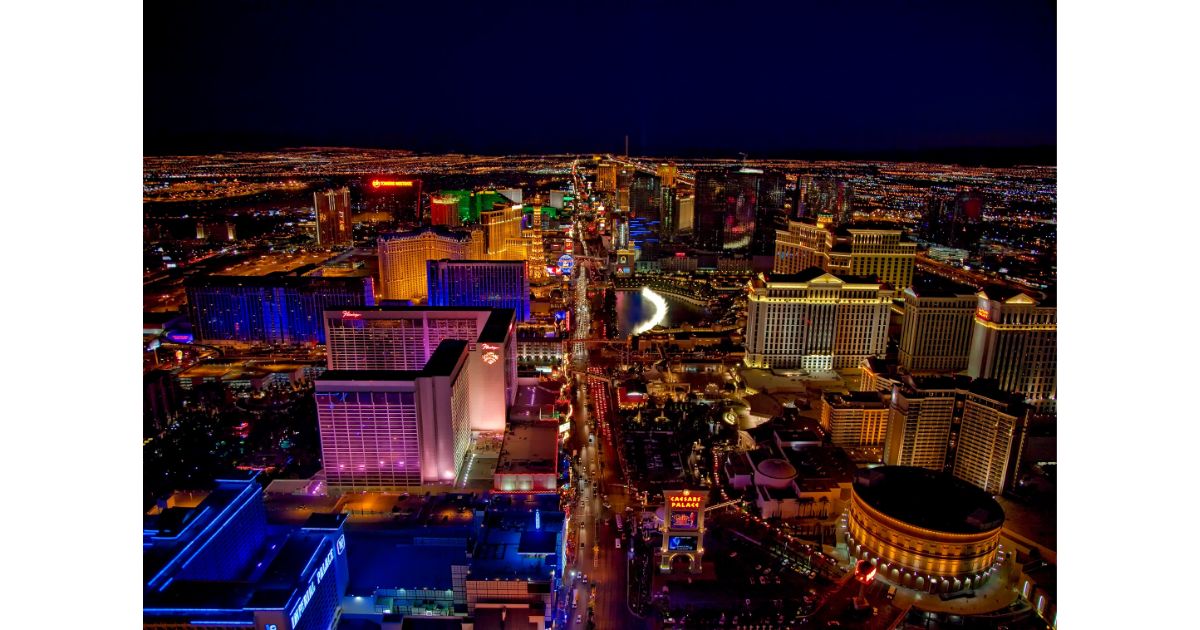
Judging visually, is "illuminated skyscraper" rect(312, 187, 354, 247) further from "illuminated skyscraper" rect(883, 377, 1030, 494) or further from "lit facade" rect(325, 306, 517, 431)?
"illuminated skyscraper" rect(883, 377, 1030, 494)

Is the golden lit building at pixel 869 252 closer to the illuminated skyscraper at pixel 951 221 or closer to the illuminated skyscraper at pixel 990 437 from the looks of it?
the illuminated skyscraper at pixel 951 221

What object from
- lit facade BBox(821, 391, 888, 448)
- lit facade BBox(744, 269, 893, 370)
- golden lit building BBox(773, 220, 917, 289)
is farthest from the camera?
golden lit building BBox(773, 220, 917, 289)

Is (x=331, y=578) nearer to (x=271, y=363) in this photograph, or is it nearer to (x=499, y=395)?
(x=499, y=395)

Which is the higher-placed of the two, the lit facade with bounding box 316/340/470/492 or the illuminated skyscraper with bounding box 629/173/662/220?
the illuminated skyscraper with bounding box 629/173/662/220

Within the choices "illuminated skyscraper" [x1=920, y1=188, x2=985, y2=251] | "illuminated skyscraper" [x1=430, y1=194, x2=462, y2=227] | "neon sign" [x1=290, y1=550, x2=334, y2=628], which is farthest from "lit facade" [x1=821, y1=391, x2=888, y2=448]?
"illuminated skyscraper" [x1=430, y1=194, x2=462, y2=227]

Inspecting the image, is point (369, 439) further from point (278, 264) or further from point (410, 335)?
point (278, 264)

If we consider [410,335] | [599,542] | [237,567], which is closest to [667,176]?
[410,335]

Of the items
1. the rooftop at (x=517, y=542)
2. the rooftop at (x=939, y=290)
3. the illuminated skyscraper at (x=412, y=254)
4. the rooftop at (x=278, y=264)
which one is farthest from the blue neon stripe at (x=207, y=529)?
the rooftop at (x=939, y=290)

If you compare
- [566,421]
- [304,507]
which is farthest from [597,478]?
[304,507]
